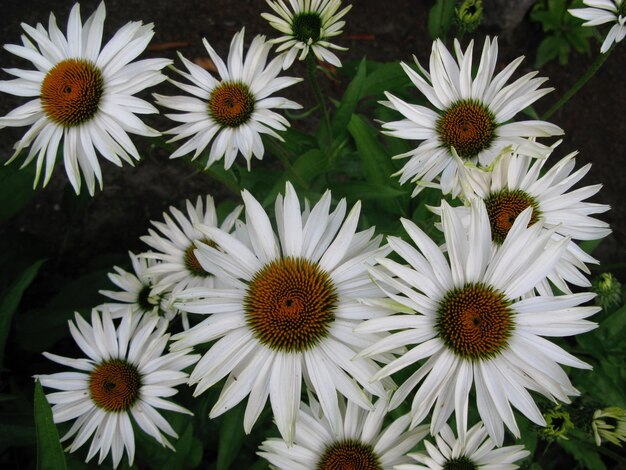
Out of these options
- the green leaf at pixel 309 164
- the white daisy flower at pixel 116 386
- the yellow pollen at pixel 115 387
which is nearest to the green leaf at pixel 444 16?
the green leaf at pixel 309 164

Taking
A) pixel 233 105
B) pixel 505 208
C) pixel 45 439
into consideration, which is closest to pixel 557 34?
pixel 505 208

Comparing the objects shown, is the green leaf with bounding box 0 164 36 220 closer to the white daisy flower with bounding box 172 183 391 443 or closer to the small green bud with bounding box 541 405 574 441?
the white daisy flower with bounding box 172 183 391 443

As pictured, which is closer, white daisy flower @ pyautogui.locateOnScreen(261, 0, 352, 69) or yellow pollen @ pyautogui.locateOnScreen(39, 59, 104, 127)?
yellow pollen @ pyautogui.locateOnScreen(39, 59, 104, 127)

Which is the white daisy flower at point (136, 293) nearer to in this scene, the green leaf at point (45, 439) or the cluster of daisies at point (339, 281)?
the cluster of daisies at point (339, 281)

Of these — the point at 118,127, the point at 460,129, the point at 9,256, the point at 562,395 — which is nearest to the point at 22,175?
the point at 9,256

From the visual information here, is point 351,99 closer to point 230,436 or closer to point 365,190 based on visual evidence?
point 365,190

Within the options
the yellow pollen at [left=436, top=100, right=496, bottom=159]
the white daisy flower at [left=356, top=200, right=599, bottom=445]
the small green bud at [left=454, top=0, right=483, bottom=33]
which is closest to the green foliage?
the small green bud at [left=454, top=0, right=483, bottom=33]

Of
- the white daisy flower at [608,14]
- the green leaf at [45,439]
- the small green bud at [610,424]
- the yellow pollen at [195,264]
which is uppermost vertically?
the white daisy flower at [608,14]
